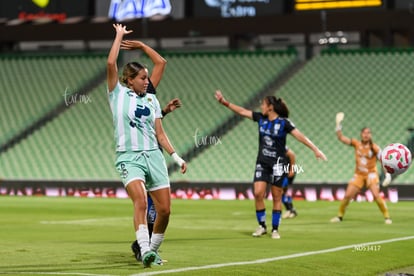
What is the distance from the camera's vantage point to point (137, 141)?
10883mm

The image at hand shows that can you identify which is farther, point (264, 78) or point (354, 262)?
point (264, 78)

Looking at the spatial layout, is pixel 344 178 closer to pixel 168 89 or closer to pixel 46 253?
pixel 168 89

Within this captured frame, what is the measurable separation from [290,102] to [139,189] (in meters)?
27.4

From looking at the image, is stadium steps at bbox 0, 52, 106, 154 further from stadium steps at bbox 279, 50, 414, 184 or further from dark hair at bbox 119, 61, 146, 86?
dark hair at bbox 119, 61, 146, 86

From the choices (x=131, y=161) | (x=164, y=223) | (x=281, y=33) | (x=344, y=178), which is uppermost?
(x=281, y=33)

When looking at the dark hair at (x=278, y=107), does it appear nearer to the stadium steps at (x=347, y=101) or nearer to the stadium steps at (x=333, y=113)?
the stadium steps at (x=333, y=113)

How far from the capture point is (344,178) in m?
33.0

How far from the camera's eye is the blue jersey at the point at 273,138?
1680cm

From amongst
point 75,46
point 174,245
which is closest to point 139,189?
point 174,245

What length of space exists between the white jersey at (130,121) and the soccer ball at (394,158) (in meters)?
3.28

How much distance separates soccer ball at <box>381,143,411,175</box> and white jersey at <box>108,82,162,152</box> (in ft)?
10.8

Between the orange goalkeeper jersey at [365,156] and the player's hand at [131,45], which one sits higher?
the player's hand at [131,45]

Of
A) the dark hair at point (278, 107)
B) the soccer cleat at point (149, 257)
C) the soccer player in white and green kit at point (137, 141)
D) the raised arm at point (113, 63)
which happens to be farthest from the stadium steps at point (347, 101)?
the soccer cleat at point (149, 257)

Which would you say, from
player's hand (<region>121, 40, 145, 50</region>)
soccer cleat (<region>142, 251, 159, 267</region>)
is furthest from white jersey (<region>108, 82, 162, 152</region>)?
soccer cleat (<region>142, 251, 159, 267</region>)
